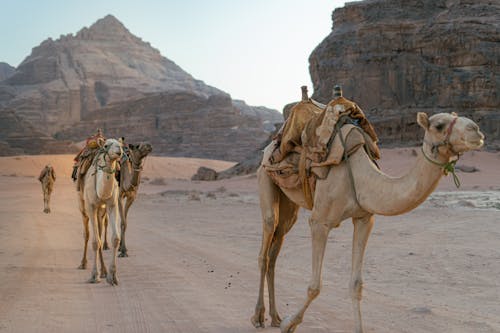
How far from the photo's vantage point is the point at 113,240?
9.36m

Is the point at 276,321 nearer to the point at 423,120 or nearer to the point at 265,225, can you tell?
the point at 265,225

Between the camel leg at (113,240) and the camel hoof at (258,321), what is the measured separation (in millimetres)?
3199

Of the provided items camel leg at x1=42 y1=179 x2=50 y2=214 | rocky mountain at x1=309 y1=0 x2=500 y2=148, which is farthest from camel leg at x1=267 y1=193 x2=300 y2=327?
rocky mountain at x1=309 y1=0 x2=500 y2=148

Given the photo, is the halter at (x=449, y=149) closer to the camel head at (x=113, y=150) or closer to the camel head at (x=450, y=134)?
the camel head at (x=450, y=134)

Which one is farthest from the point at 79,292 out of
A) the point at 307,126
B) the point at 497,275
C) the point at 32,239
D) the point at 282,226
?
the point at 32,239

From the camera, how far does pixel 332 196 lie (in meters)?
5.66

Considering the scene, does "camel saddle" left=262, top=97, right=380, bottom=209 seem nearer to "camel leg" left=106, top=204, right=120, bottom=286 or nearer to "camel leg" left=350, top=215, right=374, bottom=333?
"camel leg" left=350, top=215, right=374, bottom=333

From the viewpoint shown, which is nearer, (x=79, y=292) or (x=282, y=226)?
(x=282, y=226)

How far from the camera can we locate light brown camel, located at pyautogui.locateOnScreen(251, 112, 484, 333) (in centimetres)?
480

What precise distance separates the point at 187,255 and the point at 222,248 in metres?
1.31

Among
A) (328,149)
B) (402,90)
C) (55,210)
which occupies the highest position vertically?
(402,90)

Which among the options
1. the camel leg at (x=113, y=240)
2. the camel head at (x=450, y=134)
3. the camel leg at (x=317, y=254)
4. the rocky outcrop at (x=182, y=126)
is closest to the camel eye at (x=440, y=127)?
the camel head at (x=450, y=134)

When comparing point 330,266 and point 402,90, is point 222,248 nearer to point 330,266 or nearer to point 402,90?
point 330,266

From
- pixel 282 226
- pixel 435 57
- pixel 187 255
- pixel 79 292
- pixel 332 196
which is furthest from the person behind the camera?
pixel 435 57
